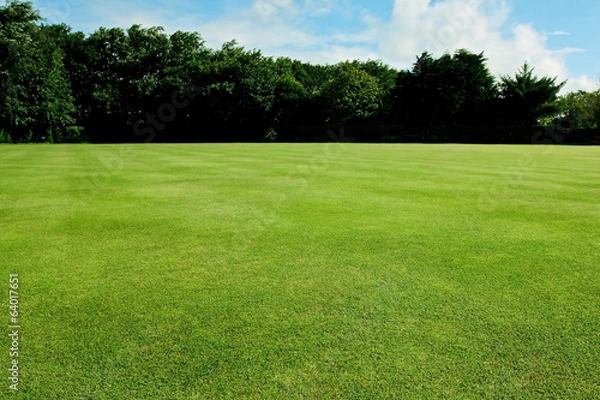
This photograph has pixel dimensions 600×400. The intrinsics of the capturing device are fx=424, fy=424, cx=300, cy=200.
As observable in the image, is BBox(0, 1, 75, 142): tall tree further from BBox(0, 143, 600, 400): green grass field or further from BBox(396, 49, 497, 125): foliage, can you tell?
BBox(0, 143, 600, 400): green grass field

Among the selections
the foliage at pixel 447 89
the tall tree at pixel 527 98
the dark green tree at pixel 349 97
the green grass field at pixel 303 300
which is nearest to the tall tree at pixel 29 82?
the dark green tree at pixel 349 97

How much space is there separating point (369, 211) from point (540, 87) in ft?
192

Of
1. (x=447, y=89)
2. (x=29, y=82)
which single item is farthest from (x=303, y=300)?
(x=447, y=89)

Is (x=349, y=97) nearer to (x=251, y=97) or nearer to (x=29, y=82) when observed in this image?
(x=251, y=97)

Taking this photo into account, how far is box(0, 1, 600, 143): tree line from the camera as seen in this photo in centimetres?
5203

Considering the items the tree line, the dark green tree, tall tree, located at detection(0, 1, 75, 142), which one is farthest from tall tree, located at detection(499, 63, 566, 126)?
tall tree, located at detection(0, 1, 75, 142)

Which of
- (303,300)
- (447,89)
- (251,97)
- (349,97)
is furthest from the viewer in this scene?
(447,89)

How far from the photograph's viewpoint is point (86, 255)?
190 inches

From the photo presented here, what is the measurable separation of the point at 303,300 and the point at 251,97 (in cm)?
5077

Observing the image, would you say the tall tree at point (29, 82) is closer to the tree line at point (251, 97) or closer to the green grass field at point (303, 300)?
the tree line at point (251, 97)

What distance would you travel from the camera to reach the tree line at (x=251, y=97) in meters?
52.0

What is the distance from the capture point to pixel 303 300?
3609mm

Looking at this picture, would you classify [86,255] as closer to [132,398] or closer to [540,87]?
[132,398]

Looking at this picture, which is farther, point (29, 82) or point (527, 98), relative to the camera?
point (527, 98)
